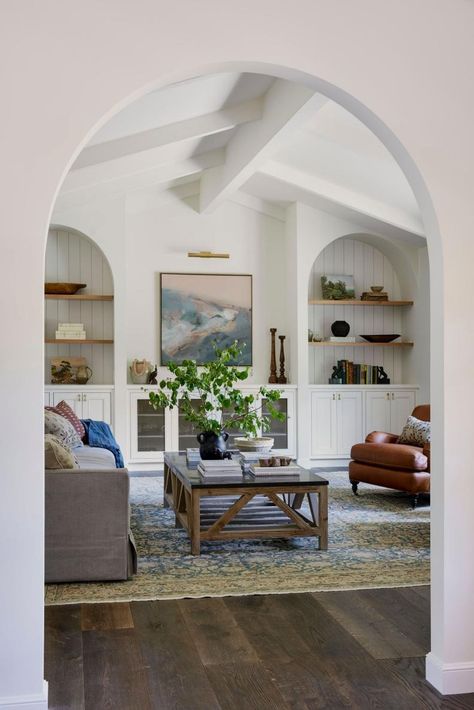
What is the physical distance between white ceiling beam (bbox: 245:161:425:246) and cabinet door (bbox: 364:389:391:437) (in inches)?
70.1

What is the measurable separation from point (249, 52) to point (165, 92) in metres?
2.57

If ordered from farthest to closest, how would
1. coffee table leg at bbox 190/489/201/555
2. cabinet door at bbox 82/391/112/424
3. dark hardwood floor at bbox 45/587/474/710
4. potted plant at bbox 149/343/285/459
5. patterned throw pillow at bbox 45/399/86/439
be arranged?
cabinet door at bbox 82/391/112/424
patterned throw pillow at bbox 45/399/86/439
potted plant at bbox 149/343/285/459
coffee table leg at bbox 190/489/201/555
dark hardwood floor at bbox 45/587/474/710

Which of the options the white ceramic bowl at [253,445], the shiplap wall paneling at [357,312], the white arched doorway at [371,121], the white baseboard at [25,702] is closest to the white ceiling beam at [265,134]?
the shiplap wall paneling at [357,312]

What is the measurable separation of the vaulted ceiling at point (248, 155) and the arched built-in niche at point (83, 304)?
764mm

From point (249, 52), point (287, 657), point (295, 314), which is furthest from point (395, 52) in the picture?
point (295, 314)

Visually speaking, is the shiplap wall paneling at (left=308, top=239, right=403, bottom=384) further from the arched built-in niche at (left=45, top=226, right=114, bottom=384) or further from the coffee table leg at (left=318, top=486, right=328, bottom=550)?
the coffee table leg at (left=318, top=486, right=328, bottom=550)

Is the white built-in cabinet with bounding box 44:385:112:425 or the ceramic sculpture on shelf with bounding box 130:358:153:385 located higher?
the ceramic sculpture on shelf with bounding box 130:358:153:385

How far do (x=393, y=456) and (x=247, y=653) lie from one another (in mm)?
3288

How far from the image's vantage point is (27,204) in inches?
101

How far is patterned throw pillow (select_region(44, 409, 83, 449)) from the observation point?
226 inches

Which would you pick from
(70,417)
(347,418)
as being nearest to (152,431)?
(70,417)

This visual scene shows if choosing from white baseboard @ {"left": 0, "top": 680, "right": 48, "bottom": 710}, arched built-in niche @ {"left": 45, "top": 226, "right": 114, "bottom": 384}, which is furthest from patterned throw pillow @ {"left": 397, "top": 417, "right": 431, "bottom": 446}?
white baseboard @ {"left": 0, "top": 680, "right": 48, "bottom": 710}

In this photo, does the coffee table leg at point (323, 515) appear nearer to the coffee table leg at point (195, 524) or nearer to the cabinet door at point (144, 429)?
the coffee table leg at point (195, 524)

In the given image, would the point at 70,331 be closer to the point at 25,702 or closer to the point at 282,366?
the point at 282,366
